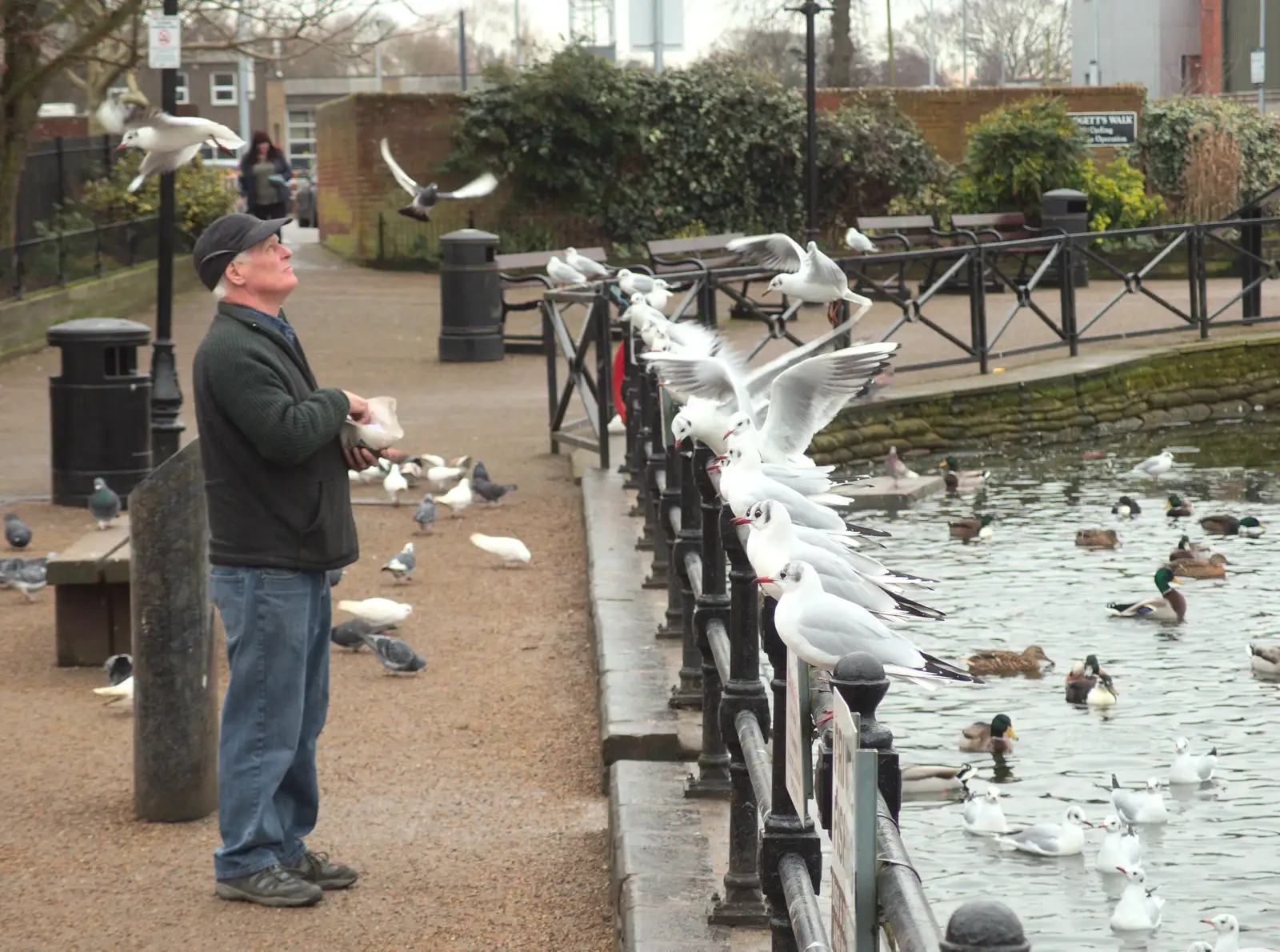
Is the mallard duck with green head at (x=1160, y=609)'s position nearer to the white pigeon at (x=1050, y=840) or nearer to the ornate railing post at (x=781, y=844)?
the white pigeon at (x=1050, y=840)

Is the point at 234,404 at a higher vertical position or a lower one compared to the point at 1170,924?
higher

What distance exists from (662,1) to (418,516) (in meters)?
11.6

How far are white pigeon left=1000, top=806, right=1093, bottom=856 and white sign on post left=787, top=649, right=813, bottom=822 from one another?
3068 millimetres

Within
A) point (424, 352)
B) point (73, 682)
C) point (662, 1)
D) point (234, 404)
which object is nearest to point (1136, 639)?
point (73, 682)

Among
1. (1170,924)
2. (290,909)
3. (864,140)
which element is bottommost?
(1170,924)

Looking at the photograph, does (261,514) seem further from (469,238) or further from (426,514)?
(469,238)

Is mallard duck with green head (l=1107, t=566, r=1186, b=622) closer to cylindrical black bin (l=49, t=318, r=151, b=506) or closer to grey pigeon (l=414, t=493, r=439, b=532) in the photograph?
grey pigeon (l=414, t=493, r=439, b=532)

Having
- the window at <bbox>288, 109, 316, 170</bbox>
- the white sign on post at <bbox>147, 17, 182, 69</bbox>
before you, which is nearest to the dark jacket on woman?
the white sign on post at <bbox>147, 17, 182, 69</bbox>

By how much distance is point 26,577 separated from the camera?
8602 mm

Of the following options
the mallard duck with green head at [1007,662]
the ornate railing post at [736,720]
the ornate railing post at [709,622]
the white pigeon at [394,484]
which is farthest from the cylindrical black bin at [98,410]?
the ornate railing post at [736,720]

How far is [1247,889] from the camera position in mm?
5895

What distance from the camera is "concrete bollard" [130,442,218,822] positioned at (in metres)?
5.25

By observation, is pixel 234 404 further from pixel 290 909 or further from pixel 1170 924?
pixel 1170 924

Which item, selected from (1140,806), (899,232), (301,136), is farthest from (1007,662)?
(301,136)
